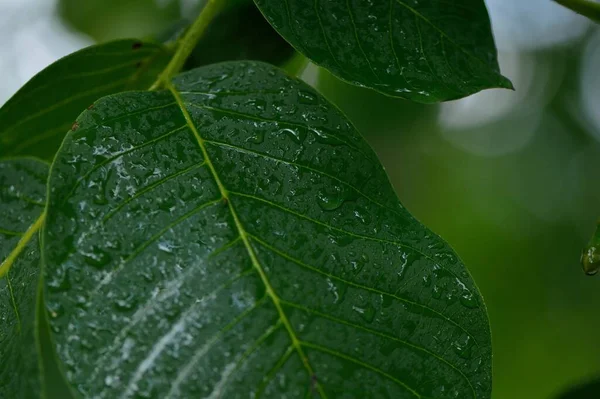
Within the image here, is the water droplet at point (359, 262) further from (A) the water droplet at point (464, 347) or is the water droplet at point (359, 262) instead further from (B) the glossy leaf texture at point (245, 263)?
(A) the water droplet at point (464, 347)

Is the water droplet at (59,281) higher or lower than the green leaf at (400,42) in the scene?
lower

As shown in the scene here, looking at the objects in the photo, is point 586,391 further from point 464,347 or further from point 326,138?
point 326,138

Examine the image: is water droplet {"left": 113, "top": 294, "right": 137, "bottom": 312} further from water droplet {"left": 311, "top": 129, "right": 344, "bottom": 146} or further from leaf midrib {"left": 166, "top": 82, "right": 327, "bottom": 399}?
water droplet {"left": 311, "top": 129, "right": 344, "bottom": 146}

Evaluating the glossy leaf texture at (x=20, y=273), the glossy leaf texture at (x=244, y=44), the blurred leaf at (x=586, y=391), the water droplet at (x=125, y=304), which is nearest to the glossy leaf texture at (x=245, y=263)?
the water droplet at (x=125, y=304)

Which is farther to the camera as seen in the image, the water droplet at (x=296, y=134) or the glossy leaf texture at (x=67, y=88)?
the glossy leaf texture at (x=67, y=88)

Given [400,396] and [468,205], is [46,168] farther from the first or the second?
[468,205]
